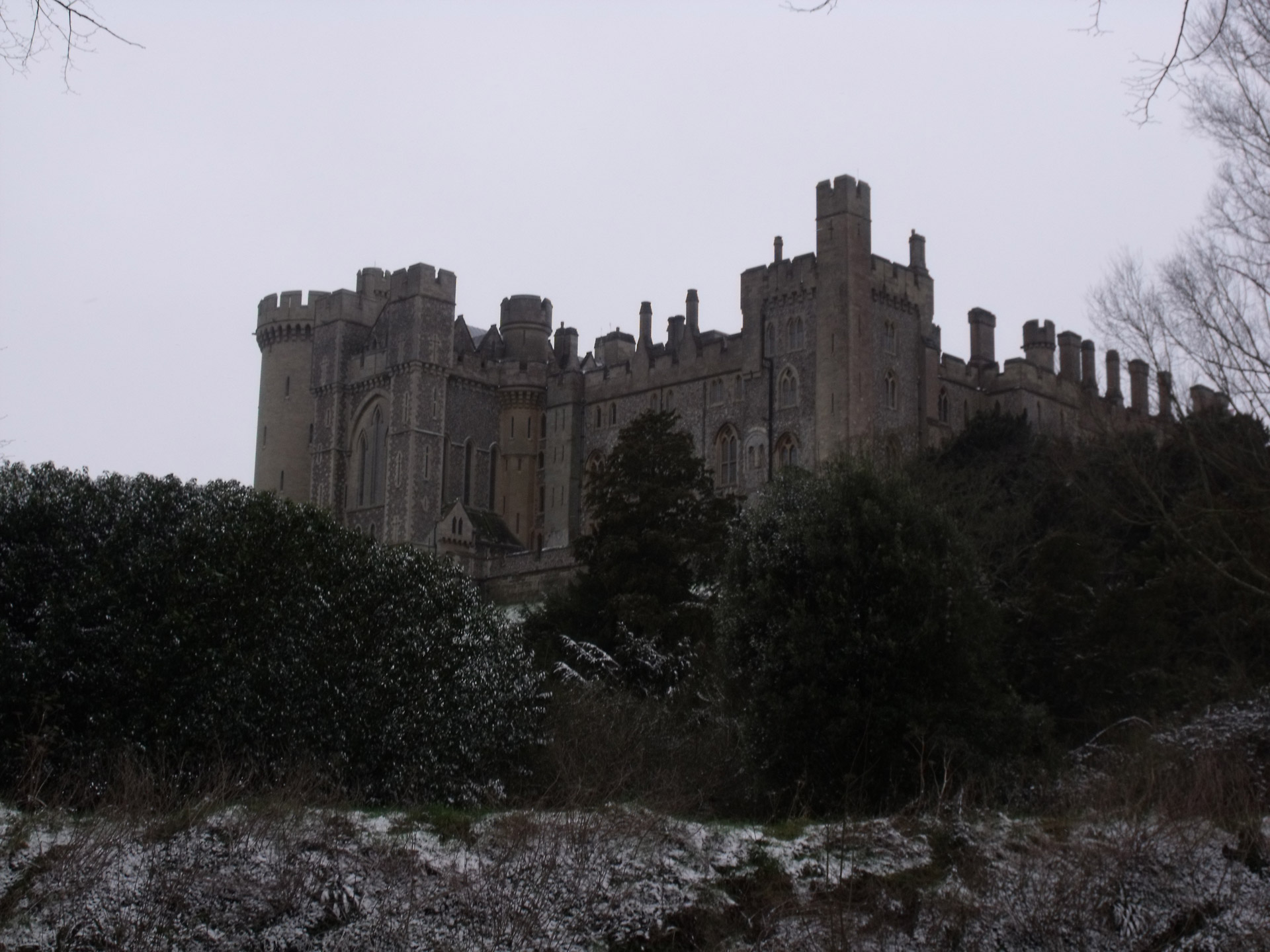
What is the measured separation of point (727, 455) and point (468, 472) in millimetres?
9908

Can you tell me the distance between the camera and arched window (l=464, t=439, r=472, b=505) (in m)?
54.9

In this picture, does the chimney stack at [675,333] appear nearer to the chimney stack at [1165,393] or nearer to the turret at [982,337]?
the turret at [982,337]

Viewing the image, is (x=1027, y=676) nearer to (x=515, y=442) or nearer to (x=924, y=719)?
(x=924, y=719)

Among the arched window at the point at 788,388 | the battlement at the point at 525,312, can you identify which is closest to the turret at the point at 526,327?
the battlement at the point at 525,312

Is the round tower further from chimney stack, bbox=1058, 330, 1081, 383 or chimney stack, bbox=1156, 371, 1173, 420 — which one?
chimney stack, bbox=1156, 371, 1173, 420

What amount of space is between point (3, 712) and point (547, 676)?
7846mm

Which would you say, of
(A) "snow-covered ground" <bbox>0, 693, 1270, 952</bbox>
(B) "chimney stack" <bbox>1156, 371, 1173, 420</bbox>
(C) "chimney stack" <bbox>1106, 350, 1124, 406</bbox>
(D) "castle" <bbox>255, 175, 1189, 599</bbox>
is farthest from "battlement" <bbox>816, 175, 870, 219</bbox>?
(A) "snow-covered ground" <bbox>0, 693, 1270, 952</bbox>

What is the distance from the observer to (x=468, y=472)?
55.2 m

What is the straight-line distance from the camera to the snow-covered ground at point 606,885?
440 inches

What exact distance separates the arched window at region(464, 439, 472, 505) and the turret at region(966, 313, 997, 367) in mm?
16323

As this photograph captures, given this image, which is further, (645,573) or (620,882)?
(645,573)

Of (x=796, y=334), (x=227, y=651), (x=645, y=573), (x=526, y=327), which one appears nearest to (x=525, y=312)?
(x=526, y=327)

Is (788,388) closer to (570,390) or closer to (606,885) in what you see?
(570,390)

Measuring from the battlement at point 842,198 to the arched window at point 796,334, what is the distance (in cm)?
294
